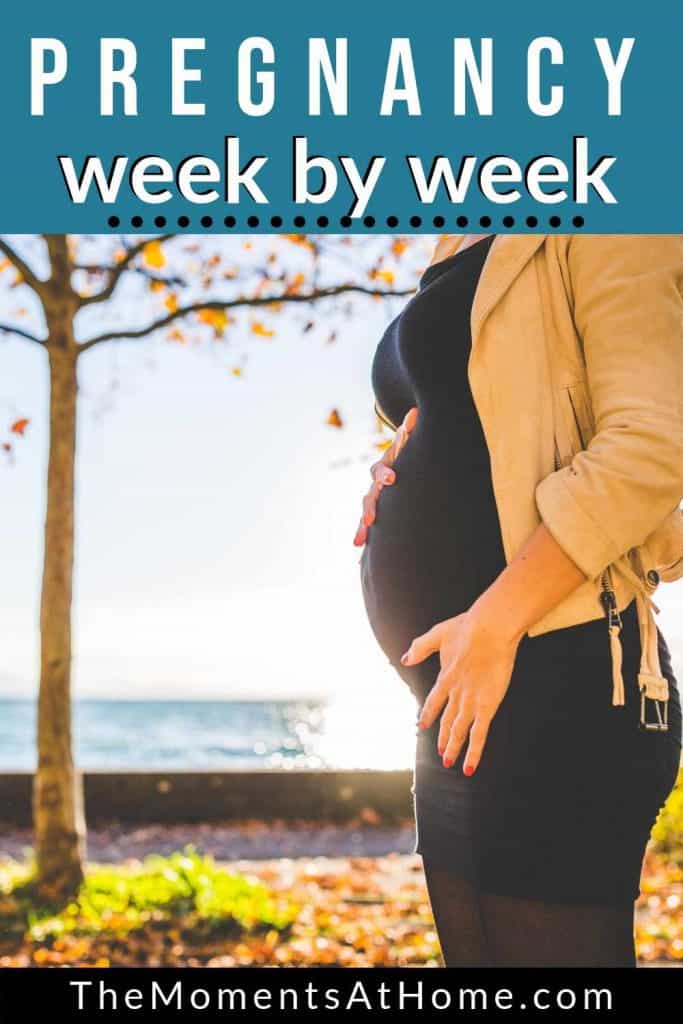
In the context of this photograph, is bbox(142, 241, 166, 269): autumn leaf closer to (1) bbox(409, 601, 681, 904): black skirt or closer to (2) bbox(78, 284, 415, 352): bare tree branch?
(2) bbox(78, 284, 415, 352): bare tree branch

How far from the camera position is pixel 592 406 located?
1.43 m

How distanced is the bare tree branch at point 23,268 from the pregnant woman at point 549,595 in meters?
5.08

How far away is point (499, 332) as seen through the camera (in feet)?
4.71

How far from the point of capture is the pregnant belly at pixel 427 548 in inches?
56.2

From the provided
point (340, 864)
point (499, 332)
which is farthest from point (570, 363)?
point (340, 864)

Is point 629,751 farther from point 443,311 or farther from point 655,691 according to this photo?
point 443,311

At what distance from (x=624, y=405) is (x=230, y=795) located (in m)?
8.45

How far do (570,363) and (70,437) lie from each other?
4922mm

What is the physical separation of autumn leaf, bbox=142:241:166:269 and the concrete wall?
4837 millimetres

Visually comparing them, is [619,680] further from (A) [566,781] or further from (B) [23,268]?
(B) [23,268]

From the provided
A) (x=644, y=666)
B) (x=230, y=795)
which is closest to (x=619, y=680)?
(x=644, y=666)

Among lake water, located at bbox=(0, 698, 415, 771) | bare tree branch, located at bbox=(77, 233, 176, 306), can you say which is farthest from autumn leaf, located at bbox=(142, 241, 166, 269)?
lake water, located at bbox=(0, 698, 415, 771)

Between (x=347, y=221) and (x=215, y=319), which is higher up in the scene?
(x=215, y=319)

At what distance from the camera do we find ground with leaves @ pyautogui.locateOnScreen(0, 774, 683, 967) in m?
4.74
